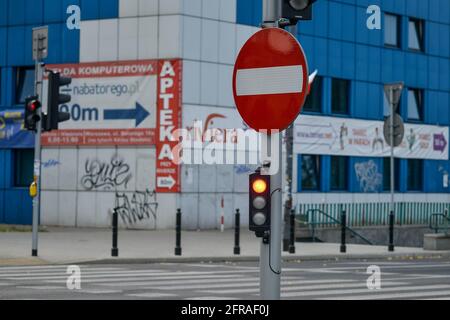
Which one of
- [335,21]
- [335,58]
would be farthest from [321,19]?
[335,58]

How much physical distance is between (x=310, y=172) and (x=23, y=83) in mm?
12410

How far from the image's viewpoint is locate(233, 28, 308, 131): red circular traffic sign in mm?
7777

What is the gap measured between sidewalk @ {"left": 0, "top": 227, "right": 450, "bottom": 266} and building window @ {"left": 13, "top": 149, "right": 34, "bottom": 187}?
273 inches

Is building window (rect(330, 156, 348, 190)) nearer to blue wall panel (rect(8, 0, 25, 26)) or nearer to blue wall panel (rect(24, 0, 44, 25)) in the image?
blue wall panel (rect(24, 0, 44, 25))

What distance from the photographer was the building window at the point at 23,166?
41438 millimetres

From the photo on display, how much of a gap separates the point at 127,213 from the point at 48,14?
8.76 meters

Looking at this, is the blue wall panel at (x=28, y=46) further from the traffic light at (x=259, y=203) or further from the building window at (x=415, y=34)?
the traffic light at (x=259, y=203)

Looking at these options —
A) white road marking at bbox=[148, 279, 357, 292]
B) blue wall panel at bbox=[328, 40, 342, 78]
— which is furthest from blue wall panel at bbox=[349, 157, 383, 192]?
white road marking at bbox=[148, 279, 357, 292]

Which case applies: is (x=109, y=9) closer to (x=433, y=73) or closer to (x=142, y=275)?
(x=433, y=73)

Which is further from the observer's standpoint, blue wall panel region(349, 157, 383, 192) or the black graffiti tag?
blue wall panel region(349, 157, 383, 192)

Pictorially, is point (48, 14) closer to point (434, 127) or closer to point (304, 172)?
point (304, 172)

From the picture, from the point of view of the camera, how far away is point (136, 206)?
37594mm
